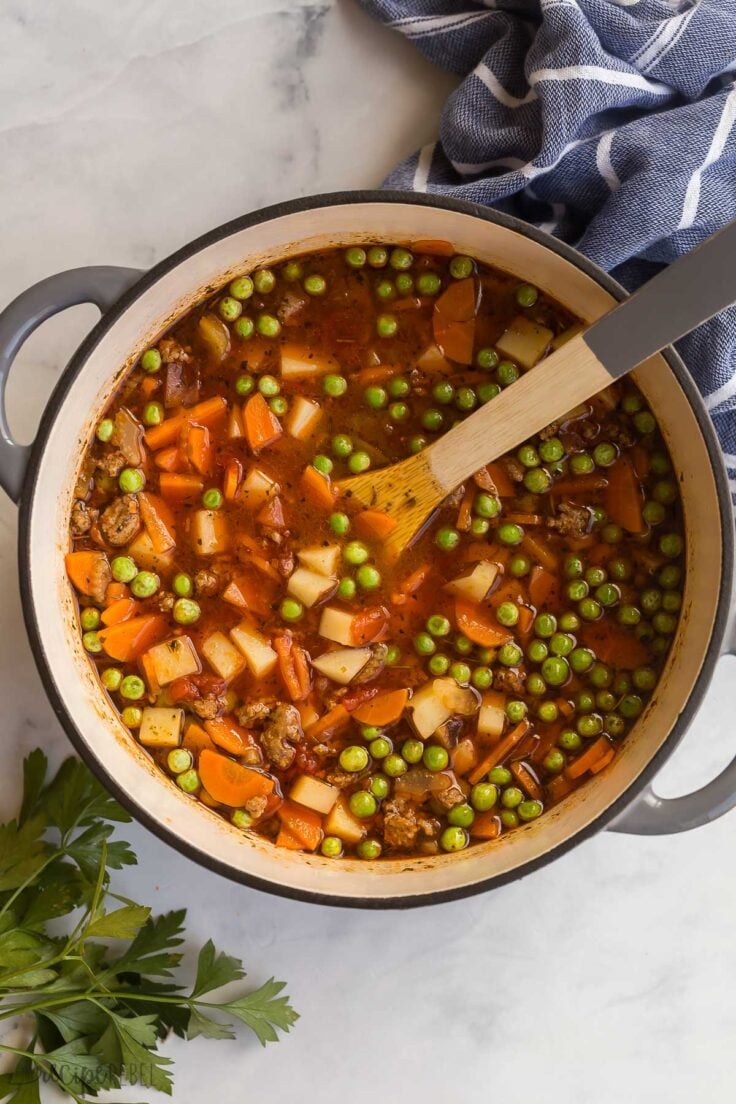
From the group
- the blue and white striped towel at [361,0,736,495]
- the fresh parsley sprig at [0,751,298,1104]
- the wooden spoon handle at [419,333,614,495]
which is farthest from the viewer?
the fresh parsley sprig at [0,751,298,1104]

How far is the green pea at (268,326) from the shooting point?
8.89 ft

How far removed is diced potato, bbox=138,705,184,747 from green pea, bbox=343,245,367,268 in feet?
4.21

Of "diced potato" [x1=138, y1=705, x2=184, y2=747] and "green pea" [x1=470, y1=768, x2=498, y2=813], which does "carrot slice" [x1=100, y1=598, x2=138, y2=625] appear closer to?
"diced potato" [x1=138, y1=705, x2=184, y2=747]

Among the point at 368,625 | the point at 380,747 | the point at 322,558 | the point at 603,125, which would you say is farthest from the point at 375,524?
the point at 603,125

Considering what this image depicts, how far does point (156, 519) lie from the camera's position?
9.00 feet

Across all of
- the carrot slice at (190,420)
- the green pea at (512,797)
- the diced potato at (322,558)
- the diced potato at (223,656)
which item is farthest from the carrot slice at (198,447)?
the green pea at (512,797)

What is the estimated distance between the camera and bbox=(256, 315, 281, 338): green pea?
2.71 m

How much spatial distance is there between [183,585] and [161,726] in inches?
15.6

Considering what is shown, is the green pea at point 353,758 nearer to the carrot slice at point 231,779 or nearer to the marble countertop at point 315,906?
the carrot slice at point 231,779

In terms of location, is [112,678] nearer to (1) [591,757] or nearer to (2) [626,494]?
(1) [591,757]

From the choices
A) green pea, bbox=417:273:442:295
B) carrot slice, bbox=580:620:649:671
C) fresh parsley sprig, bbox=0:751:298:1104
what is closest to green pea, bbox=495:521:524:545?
carrot slice, bbox=580:620:649:671

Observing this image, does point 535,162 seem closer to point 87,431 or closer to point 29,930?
point 87,431

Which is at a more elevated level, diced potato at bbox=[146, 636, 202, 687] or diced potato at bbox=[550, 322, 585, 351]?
diced potato at bbox=[550, 322, 585, 351]

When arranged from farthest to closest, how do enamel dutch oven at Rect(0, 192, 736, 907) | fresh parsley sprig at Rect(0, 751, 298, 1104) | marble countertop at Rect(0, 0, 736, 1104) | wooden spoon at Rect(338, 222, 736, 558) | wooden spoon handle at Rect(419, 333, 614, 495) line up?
1. marble countertop at Rect(0, 0, 736, 1104)
2. fresh parsley sprig at Rect(0, 751, 298, 1104)
3. enamel dutch oven at Rect(0, 192, 736, 907)
4. wooden spoon handle at Rect(419, 333, 614, 495)
5. wooden spoon at Rect(338, 222, 736, 558)
